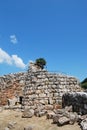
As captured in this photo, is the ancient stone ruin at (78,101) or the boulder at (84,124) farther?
the ancient stone ruin at (78,101)

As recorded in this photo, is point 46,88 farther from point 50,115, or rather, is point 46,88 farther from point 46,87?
point 50,115

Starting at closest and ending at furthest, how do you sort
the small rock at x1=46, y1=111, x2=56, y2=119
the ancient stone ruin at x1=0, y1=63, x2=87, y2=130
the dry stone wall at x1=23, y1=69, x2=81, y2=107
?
the small rock at x1=46, y1=111, x2=56, y2=119 → the ancient stone ruin at x1=0, y1=63, x2=87, y2=130 → the dry stone wall at x1=23, y1=69, x2=81, y2=107

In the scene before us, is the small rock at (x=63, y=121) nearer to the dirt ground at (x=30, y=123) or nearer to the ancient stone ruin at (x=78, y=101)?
the dirt ground at (x=30, y=123)

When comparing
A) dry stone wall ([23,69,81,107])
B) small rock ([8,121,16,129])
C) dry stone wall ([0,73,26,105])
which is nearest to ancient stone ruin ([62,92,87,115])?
small rock ([8,121,16,129])

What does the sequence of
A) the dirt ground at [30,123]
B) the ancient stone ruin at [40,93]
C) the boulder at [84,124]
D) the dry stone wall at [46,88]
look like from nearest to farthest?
the boulder at [84,124] < the dirt ground at [30,123] < the ancient stone ruin at [40,93] < the dry stone wall at [46,88]

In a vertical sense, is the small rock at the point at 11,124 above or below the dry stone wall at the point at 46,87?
below

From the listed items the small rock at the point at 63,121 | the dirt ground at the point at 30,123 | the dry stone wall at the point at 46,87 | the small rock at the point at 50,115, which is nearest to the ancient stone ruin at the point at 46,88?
the dry stone wall at the point at 46,87

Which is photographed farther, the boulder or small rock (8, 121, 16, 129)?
small rock (8, 121, 16, 129)

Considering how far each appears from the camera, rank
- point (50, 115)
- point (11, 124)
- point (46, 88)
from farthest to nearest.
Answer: point (46, 88) → point (50, 115) → point (11, 124)

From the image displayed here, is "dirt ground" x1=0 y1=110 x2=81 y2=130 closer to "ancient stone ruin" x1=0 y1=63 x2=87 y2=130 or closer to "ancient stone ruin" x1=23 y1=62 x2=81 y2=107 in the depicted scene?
"ancient stone ruin" x1=0 y1=63 x2=87 y2=130

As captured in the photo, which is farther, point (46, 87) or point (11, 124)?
point (46, 87)

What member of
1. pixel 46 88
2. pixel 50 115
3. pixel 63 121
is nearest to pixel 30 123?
pixel 50 115

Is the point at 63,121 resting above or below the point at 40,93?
below

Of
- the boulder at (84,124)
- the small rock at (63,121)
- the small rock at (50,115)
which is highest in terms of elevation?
the small rock at (50,115)
